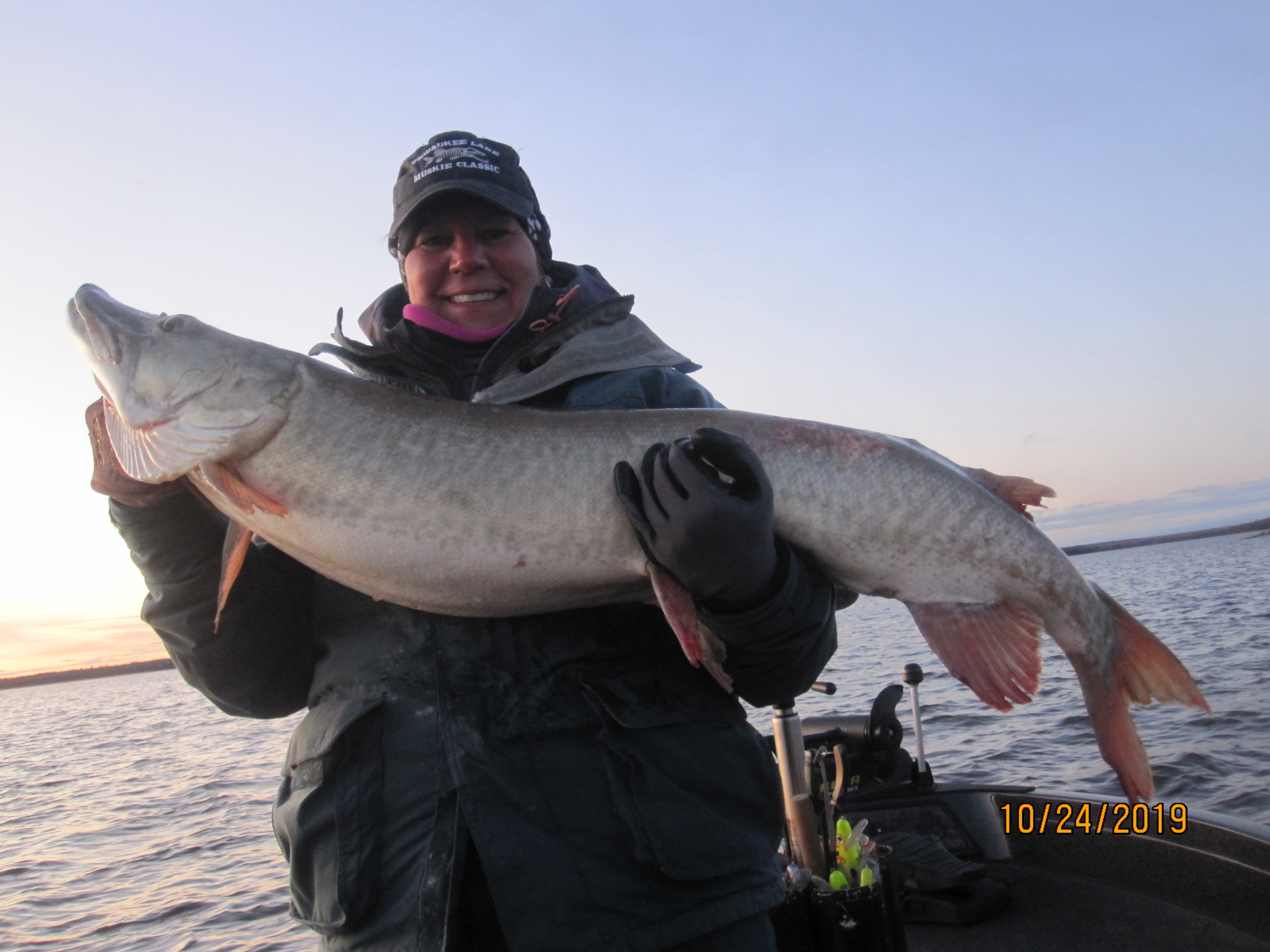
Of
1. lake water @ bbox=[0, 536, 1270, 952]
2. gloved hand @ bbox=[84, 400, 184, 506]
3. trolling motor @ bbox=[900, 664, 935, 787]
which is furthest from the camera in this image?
lake water @ bbox=[0, 536, 1270, 952]

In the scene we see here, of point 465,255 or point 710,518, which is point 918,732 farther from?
point 465,255

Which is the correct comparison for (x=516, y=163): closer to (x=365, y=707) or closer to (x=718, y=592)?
(x=718, y=592)

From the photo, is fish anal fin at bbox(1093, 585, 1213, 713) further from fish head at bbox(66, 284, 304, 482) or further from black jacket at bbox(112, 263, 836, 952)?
fish head at bbox(66, 284, 304, 482)

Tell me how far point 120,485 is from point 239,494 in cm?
26

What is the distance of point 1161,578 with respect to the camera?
4122 cm

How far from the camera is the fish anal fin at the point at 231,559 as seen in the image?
189 cm

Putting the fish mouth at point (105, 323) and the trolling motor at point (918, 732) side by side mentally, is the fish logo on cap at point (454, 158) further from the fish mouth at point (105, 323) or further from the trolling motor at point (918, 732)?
the trolling motor at point (918, 732)

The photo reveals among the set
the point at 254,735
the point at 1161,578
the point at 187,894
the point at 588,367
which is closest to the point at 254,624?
the point at 588,367

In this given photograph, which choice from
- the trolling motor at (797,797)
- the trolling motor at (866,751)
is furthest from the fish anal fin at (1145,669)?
the trolling motor at (866,751)

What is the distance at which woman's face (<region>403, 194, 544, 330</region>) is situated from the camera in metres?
2.44

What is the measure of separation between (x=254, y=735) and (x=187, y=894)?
13224 mm

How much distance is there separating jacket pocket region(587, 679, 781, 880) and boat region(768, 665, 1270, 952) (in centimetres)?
197

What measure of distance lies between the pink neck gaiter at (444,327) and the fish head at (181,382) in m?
0.34
